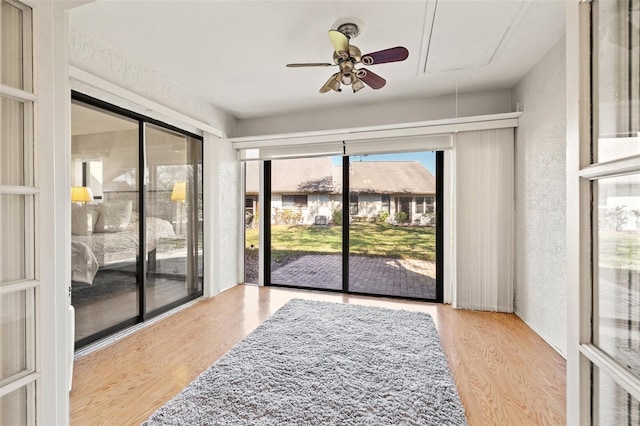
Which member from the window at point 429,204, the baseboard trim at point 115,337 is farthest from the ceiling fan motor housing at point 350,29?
the baseboard trim at point 115,337

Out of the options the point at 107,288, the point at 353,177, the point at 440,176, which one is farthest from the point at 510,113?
the point at 107,288

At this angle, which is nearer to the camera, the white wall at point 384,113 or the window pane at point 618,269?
the window pane at point 618,269

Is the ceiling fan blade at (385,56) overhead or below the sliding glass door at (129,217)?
overhead

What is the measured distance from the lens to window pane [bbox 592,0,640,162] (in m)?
0.65

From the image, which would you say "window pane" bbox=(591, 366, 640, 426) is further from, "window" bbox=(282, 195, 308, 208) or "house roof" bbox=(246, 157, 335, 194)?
"window" bbox=(282, 195, 308, 208)

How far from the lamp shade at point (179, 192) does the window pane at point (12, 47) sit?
8.58 ft

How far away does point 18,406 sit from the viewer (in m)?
0.98

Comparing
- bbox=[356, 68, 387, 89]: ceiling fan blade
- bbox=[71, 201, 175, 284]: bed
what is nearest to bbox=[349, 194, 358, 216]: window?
bbox=[356, 68, 387, 89]: ceiling fan blade

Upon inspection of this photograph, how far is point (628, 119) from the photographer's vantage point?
66 cm

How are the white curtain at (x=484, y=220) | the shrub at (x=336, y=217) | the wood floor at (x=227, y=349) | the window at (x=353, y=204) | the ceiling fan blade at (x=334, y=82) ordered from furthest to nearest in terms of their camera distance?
the shrub at (x=336, y=217), the window at (x=353, y=204), the white curtain at (x=484, y=220), the ceiling fan blade at (x=334, y=82), the wood floor at (x=227, y=349)

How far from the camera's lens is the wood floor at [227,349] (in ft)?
5.95

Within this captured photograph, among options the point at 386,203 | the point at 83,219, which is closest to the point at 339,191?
the point at 386,203

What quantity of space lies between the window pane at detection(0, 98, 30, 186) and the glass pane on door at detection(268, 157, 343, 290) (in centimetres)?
355

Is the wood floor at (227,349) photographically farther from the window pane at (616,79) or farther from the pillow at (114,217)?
the window pane at (616,79)
